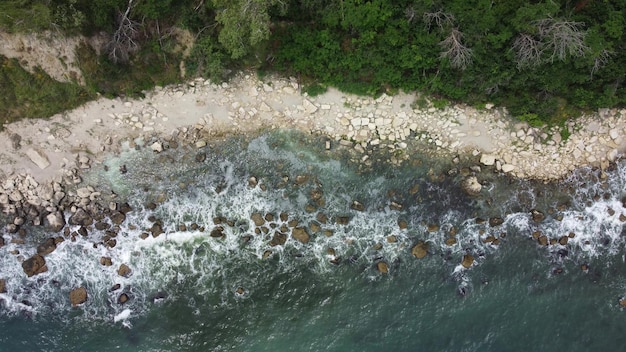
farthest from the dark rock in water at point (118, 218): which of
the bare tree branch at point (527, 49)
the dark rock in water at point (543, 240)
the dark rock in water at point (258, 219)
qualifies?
the dark rock in water at point (543, 240)

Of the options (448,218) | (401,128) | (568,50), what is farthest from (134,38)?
(568,50)

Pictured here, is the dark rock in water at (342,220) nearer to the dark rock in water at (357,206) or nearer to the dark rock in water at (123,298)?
the dark rock in water at (357,206)

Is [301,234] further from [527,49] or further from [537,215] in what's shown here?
[527,49]

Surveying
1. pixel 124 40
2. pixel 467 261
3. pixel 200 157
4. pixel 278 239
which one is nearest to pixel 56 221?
pixel 200 157

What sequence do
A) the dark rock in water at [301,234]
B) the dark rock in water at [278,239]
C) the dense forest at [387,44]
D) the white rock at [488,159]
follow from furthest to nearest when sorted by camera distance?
the white rock at [488,159]
the dark rock in water at [278,239]
the dark rock in water at [301,234]
the dense forest at [387,44]

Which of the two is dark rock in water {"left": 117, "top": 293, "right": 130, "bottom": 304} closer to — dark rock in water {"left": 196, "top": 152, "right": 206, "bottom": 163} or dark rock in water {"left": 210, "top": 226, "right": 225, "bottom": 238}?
dark rock in water {"left": 210, "top": 226, "right": 225, "bottom": 238}

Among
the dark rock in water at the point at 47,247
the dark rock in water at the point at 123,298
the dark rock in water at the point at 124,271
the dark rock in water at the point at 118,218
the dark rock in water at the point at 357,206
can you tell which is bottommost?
the dark rock in water at the point at 123,298

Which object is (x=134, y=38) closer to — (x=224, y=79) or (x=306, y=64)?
(x=224, y=79)
